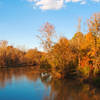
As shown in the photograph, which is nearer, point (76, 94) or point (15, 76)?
point (76, 94)

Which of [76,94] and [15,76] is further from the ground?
[15,76]

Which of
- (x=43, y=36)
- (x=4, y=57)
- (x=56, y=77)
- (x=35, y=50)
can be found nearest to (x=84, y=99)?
(x=56, y=77)

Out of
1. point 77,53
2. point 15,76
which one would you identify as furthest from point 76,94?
point 15,76

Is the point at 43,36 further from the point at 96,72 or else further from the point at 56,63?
the point at 96,72

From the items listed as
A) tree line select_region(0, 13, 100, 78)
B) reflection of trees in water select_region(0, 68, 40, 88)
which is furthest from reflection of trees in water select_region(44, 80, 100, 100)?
reflection of trees in water select_region(0, 68, 40, 88)

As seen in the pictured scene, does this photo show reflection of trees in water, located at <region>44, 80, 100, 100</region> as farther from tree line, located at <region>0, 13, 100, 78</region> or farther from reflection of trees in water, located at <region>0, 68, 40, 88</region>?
reflection of trees in water, located at <region>0, 68, 40, 88</region>

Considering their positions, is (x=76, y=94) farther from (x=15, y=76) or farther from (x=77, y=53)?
(x=15, y=76)

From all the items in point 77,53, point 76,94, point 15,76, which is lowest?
point 76,94

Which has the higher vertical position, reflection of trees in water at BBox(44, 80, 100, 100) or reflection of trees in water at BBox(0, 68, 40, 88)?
reflection of trees in water at BBox(0, 68, 40, 88)

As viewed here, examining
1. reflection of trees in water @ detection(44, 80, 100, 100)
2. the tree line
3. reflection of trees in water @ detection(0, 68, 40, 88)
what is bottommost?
reflection of trees in water @ detection(44, 80, 100, 100)

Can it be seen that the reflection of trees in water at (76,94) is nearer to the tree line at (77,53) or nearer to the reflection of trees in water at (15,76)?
the tree line at (77,53)

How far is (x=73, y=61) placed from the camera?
65.1ft

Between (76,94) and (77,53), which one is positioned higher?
(77,53)

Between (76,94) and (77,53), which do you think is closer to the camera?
(76,94)
